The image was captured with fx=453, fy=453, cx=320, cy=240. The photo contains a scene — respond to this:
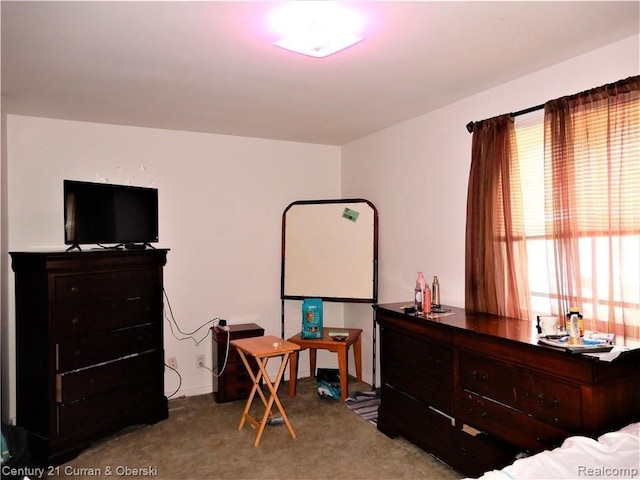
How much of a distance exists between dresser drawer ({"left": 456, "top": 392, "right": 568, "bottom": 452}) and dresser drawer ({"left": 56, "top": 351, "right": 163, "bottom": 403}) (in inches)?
89.8

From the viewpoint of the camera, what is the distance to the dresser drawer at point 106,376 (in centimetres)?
297

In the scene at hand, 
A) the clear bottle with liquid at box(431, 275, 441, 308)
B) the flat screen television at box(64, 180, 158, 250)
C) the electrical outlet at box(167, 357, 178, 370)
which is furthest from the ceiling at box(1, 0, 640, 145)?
the electrical outlet at box(167, 357, 178, 370)

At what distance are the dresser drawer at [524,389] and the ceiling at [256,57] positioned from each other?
1.66m

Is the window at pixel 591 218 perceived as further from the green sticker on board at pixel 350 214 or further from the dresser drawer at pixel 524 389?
the green sticker on board at pixel 350 214

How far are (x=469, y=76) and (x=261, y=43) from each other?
4.36 ft

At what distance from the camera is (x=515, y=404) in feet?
7.54

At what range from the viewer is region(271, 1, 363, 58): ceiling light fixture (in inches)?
76.6

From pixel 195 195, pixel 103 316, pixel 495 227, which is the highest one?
pixel 195 195

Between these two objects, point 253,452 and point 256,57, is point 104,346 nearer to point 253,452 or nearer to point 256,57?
point 253,452

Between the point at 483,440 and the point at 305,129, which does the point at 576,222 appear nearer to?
the point at 483,440

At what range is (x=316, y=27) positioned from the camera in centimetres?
203

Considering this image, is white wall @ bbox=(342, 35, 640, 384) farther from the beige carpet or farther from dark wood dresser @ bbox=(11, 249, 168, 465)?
dark wood dresser @ bbox=(11, 249, 168, 465)

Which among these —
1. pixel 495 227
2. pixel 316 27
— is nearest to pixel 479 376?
pixel 495 227

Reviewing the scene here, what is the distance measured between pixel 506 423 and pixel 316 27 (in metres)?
2.16
